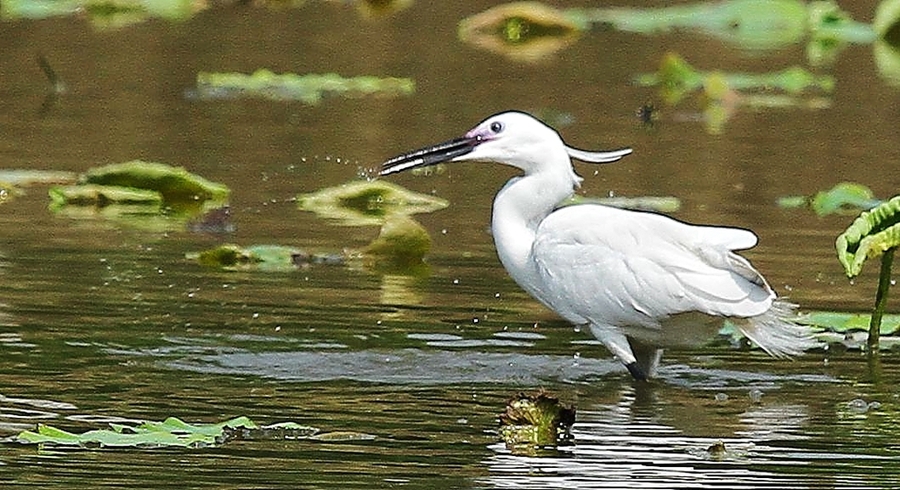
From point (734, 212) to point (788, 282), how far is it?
2.48 m

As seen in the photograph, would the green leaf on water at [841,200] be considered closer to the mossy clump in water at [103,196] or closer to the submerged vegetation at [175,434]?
the mossy clump in water at [103,196]

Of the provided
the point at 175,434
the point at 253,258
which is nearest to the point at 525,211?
the point at 253,258

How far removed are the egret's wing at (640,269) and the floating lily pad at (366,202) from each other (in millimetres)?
4268

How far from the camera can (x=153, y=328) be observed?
1062cm

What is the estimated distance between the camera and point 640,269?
392 inches

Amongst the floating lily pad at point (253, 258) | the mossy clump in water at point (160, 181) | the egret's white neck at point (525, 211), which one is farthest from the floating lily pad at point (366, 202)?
the egret's white neck at point (525, 211)

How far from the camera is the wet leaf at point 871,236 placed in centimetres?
993

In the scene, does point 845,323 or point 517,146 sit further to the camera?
point 845,323

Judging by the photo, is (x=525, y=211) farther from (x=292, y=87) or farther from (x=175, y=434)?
(x=292, y=87)

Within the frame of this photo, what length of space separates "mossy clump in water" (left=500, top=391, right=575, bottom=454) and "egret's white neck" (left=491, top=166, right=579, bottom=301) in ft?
6.30

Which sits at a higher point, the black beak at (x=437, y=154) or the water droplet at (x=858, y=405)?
the black beak at (x=437, y=154)

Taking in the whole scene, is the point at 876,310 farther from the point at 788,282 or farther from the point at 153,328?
the point at 153,328

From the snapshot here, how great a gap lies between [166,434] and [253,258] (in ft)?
14.4

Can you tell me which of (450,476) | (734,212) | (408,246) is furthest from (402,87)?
(450,476)
